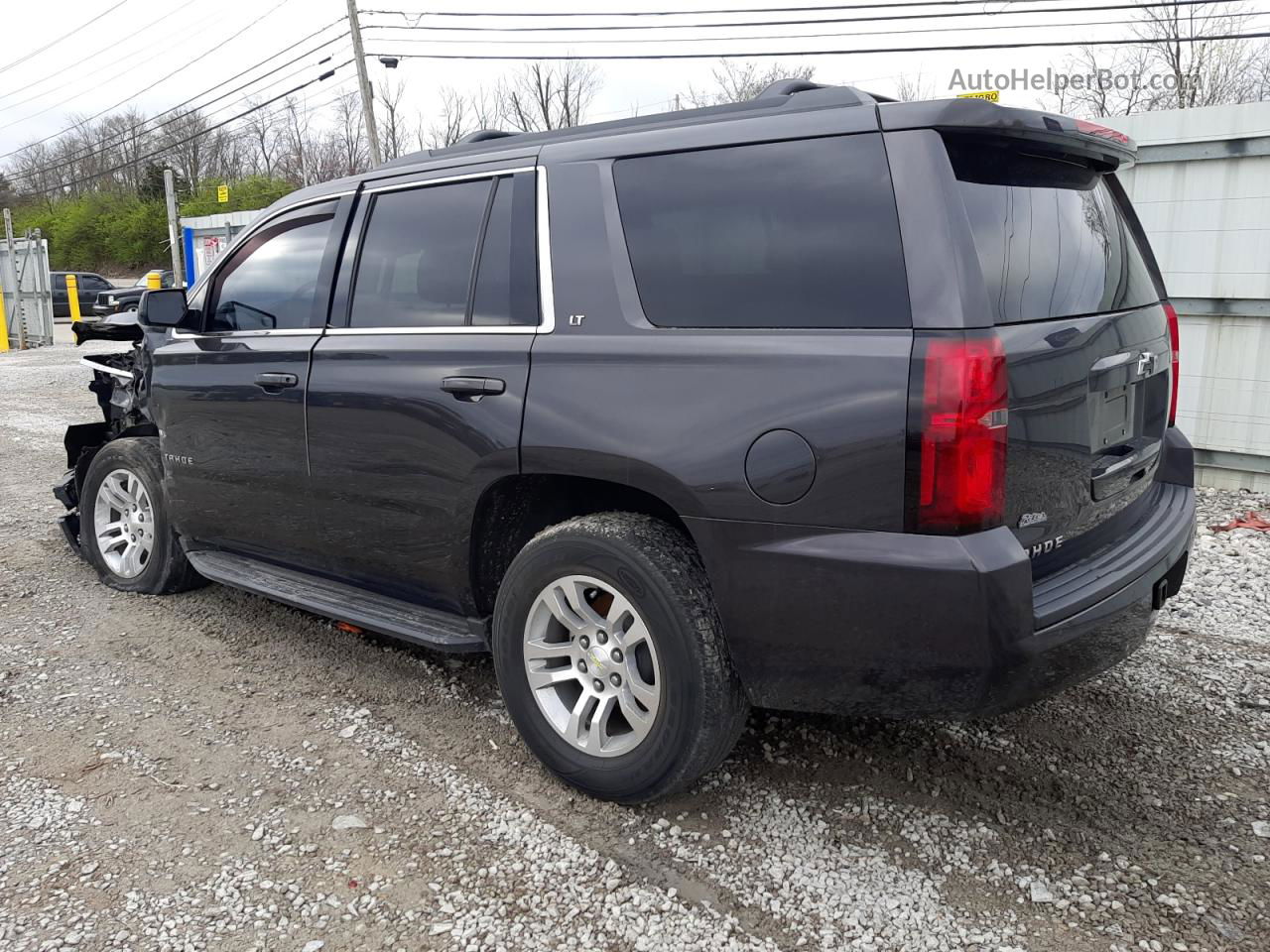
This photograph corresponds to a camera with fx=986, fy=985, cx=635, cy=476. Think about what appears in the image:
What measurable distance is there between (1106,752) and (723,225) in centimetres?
213

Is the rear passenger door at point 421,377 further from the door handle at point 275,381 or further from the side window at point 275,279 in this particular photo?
the side window at point 275,279

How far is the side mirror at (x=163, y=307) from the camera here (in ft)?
14.0

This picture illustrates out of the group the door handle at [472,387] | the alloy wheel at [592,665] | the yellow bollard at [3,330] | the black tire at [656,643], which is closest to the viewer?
the black tire at [656,643]

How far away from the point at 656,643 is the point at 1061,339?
133 cm

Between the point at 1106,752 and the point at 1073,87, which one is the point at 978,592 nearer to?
the point at 1106,752

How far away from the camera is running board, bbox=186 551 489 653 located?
3350mm

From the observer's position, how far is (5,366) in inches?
661

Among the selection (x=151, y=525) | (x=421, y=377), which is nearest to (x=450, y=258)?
(x=421, y=377)

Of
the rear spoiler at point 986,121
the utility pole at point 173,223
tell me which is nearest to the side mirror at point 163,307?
the rear spoiler at point 986,121

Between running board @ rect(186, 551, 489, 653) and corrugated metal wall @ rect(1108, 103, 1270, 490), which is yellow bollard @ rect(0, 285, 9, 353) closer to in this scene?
running board @ rect(186, 551, 489, 653)

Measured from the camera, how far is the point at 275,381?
12.5 ft

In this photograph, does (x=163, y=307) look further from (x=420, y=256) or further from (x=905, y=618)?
(x=905, y=618)

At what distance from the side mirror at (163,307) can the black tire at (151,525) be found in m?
0.77

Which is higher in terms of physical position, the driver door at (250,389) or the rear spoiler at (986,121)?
the rear spoiler at (986,121)
